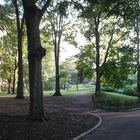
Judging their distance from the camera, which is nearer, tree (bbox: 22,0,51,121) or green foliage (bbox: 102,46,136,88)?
tree (bbox: 22,0,51,121)

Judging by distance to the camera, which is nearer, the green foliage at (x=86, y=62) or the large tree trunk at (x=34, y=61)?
the large tree trunk at (x=34, y=61)

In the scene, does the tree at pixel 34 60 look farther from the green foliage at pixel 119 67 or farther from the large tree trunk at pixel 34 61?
the green foliage at pixel 119 67

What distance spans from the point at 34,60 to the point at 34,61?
0.04 meters

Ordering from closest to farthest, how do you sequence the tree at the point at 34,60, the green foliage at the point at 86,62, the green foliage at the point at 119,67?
the tree at the point at 34,60 < the green foliage at the point at 119,67 < the green foliage at the point at 86,62

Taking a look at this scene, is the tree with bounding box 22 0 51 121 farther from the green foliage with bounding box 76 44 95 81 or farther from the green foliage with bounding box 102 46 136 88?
the green foliage with bounding box 76 44 95 81

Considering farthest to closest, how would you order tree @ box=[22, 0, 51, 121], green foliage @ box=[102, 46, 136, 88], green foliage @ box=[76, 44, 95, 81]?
green foliage @ box=[76, 44, 95, 81] → green foliage @ box=[102, 46, 136, 88] → tree @ box=[22, 0, 51, 121]

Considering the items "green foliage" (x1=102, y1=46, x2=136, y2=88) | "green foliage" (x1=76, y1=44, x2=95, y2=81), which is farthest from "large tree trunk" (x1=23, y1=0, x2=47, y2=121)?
"green foliage" (x1=76, y1=44, x2=95, y2=81)

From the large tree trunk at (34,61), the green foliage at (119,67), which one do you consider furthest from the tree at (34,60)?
the green foliage at (119,67)

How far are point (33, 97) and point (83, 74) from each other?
27.9 m

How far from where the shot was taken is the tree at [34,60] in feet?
49.4

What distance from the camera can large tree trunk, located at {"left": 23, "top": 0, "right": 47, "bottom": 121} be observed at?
49.4ft

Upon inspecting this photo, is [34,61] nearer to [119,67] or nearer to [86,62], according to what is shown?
[119,67]

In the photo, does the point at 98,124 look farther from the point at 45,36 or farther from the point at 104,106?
the point at 45,36

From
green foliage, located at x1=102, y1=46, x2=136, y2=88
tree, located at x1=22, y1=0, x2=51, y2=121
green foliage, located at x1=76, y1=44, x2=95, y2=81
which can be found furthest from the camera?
green foliage, located at x1=76, y1=44, x2=95, y2=81
